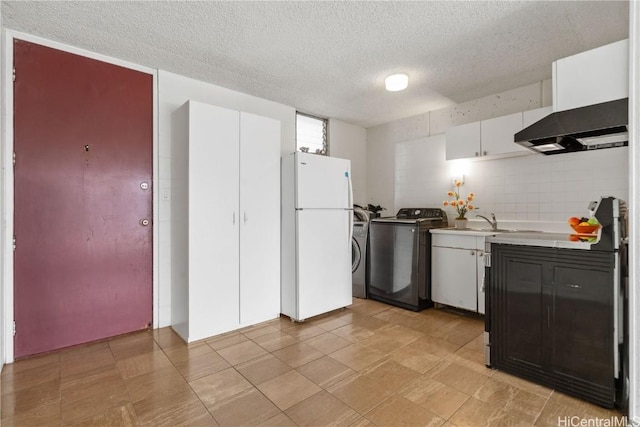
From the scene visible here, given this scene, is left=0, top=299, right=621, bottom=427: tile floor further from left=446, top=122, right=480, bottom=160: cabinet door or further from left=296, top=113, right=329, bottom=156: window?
left=296, top=113, right=329, bottom=156: window

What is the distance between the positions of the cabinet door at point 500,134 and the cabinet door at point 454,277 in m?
1.09

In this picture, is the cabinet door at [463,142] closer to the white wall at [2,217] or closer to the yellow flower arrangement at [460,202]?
the yellow flower arrangement at [460,202]

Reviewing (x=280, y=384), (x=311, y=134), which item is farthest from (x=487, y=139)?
(x=280, y=384)

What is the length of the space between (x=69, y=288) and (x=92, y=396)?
103cm

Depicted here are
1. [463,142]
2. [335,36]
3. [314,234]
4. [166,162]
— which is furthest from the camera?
[463,142]

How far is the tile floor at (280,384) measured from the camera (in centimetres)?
167

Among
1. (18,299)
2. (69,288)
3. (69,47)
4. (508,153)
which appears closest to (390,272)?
(508,153)

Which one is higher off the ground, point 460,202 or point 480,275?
point 460,202

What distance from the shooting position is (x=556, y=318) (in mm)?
1884

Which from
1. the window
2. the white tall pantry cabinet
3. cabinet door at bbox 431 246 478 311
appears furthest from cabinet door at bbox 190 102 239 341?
cabinet door at bbox 431 246 478 311

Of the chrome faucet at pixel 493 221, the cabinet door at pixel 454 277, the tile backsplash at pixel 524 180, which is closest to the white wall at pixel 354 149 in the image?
the tile backsplash at pixel 524 180

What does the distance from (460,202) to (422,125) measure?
4.10ft

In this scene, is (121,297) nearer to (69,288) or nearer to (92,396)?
(69,288)

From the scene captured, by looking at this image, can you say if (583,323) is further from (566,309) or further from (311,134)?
(311,134)
